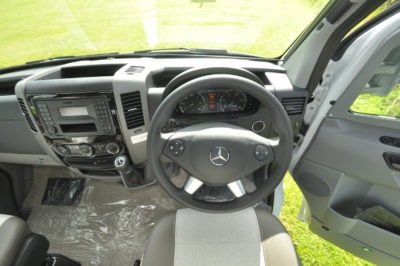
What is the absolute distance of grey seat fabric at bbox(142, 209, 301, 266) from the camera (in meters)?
1.06

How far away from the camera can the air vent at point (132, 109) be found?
4.36 ft

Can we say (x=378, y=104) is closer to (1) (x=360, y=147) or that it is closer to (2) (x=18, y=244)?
(1) (x=360, y=147)

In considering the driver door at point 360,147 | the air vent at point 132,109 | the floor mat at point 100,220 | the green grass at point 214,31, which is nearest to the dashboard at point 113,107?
the air vent at point 132,109

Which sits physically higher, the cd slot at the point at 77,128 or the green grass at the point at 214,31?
the green grass at the point at 214,31

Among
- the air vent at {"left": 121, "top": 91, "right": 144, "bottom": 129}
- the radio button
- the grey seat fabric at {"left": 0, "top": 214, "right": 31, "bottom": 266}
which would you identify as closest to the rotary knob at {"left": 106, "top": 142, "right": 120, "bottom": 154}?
the air vent at {"left": 121, "top": 91, "right": 144, "bottom": 129}

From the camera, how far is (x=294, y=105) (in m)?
1.51

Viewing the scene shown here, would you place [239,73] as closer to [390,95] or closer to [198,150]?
[198,150]

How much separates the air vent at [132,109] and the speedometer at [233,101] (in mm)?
508

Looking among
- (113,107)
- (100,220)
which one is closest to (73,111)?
(113,107)

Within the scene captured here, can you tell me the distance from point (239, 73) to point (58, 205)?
2.34 m

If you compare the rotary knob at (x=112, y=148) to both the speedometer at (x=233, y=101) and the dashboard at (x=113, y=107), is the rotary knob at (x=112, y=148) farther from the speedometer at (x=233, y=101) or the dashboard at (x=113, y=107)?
the speedometer at (x=233, y=101)

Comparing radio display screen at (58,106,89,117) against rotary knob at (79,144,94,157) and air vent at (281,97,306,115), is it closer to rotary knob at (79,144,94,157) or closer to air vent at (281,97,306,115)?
rotary knob at (79,144,94,157)

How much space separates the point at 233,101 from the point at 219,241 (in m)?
0.79

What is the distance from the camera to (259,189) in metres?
1.06
